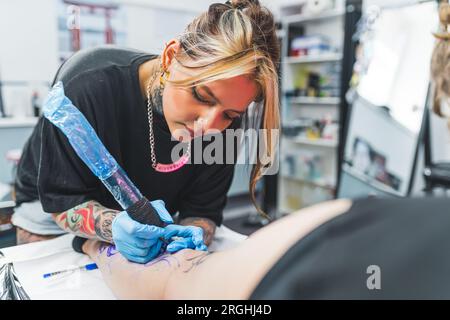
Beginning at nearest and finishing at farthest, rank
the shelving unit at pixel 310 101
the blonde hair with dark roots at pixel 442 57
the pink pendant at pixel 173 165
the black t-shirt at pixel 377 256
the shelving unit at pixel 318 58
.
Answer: the black t-shirt at pixel 377 256 → the pink pendant at pixel 173 165 → the blonde hair with dark roots at pixel 442 57 → the shelving unit at pixel 310 101 → the shelving unit at pixel 318 58

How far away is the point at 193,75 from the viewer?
23.5 inches

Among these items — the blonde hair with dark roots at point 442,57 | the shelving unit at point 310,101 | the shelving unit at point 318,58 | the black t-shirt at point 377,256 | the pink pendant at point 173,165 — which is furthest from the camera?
the shelving unit at point 318,58

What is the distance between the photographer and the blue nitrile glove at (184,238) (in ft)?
2.10

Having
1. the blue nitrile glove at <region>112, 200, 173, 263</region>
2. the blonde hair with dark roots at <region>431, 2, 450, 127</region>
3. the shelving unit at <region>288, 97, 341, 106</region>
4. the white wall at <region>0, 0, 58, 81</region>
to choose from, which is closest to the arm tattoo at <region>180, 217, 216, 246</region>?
the blue nitrile glove at <region>112, 200, 173, 263</region>

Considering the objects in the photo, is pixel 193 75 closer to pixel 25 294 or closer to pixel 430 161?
pixel 25 294


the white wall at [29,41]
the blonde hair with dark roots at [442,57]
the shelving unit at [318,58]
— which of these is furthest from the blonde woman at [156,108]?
the shelving unit at [318,58]

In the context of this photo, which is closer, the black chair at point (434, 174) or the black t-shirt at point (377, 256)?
the black t-shirt at point (377, 256)

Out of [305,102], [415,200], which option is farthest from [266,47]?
[305,102]

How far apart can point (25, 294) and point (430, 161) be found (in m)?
2.10

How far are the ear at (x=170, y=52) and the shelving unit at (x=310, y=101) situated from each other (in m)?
1.60

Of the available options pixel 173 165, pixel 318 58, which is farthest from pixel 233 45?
pixel 318 58

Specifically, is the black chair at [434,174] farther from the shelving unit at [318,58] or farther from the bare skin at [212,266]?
the bare skin at [212,266]

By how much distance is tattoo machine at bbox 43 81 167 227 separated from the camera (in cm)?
62

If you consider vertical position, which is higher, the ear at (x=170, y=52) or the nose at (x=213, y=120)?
the ear at (x=170, y=52)
